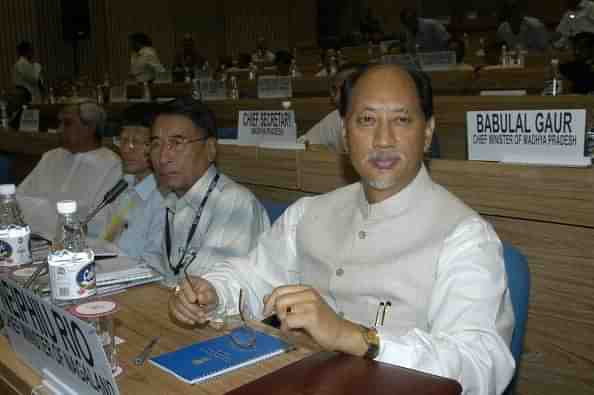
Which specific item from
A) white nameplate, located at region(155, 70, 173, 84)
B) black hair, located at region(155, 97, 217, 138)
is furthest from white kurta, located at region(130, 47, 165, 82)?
black hair, located at region(155, 97, 217, 138)

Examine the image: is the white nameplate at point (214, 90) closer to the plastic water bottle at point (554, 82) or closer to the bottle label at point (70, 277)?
the plastic water bottle at point (554, 82)

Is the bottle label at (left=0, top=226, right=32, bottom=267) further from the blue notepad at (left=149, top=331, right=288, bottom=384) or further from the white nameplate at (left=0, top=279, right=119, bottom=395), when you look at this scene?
the blue notepad at (left=149, top=331, right=288, bottom=384)

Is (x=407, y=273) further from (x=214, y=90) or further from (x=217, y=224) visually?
(x=214, y=90)

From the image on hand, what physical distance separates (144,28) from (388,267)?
11.4 metres

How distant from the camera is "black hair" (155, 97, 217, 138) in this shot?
7.23 ft

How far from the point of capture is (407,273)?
139 cm

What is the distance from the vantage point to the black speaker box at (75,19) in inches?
445

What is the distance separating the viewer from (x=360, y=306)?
1464mm

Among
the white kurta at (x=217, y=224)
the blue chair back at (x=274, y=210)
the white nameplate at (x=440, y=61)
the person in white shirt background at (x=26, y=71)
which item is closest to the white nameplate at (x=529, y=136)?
the blue chair back at (x=274, y=210)

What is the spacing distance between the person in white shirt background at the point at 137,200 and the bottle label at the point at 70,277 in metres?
1.01

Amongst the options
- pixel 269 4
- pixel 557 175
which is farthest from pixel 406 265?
pixel 269 4

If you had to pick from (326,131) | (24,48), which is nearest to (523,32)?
(326,131)

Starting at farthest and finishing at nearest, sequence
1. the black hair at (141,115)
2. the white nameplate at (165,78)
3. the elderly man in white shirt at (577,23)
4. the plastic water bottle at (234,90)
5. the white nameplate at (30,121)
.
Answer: the elderly man in white shirt at (577,23), the white nameplate at (165,78), the plastic water bottle at (234,90), the white nameplate at (30,121), the black hair at (141,115)

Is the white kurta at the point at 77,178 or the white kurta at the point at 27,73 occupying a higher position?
the white kurta at the point at 27,73
